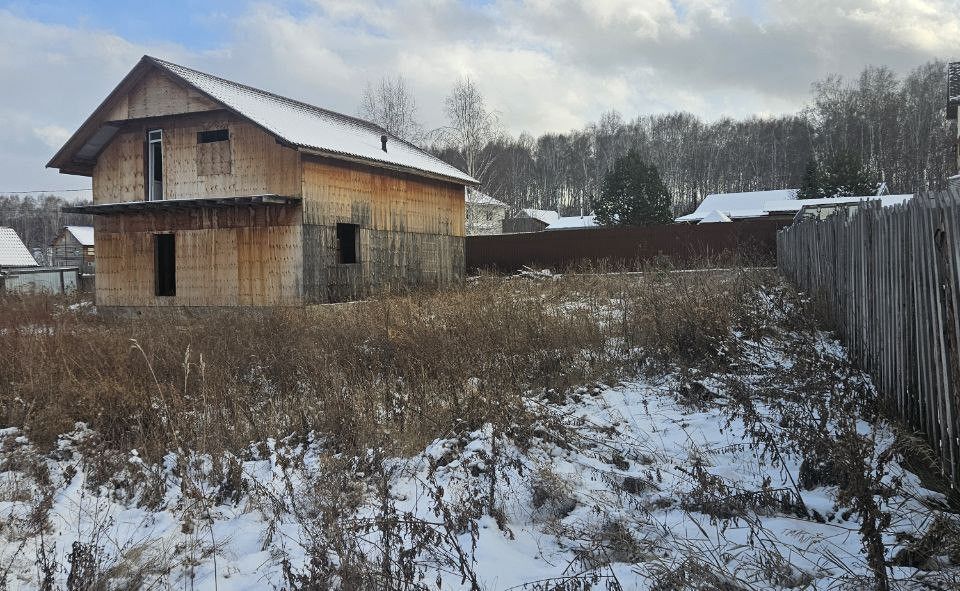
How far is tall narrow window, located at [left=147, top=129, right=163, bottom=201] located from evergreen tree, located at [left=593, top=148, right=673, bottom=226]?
22990 millimetres

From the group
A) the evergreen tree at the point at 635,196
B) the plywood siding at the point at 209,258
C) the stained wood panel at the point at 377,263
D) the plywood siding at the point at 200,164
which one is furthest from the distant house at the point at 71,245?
the stained wood panel at the point at 377,263

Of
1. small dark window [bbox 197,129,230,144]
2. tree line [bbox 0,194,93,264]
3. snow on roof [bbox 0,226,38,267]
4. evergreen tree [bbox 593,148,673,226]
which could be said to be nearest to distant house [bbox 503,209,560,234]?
evergreen tree [bbox 593,148,673,226]

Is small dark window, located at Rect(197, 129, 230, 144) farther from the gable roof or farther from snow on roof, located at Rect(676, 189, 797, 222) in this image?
snow on roof, located at Rect(676, 189, 797, 222)

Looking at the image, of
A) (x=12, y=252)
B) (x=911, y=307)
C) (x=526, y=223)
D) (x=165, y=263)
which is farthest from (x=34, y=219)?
(x=911, y=307)

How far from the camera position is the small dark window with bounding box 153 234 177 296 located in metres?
16.3

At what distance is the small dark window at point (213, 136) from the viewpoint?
1512cm

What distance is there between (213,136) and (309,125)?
247 centimetres

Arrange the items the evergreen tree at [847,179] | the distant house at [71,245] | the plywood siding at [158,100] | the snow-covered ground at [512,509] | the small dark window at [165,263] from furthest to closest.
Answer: the distant house at [71,245]
the evergreen tree at [847,179]
the small dark window at [165,263]
the plywood siding at [158,100]
the snow-covered ground at [512,509]

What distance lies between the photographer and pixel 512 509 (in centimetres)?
385

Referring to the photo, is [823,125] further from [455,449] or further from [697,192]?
[455,449]

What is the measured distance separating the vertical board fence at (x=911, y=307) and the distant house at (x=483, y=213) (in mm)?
26108

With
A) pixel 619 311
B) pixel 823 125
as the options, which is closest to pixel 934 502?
pixel 619 311

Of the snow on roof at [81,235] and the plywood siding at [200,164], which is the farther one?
the snow on roof at [81,235]

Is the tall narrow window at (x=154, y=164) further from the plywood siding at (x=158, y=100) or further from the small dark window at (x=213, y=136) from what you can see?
the small dark window at (x=213, y=136)
